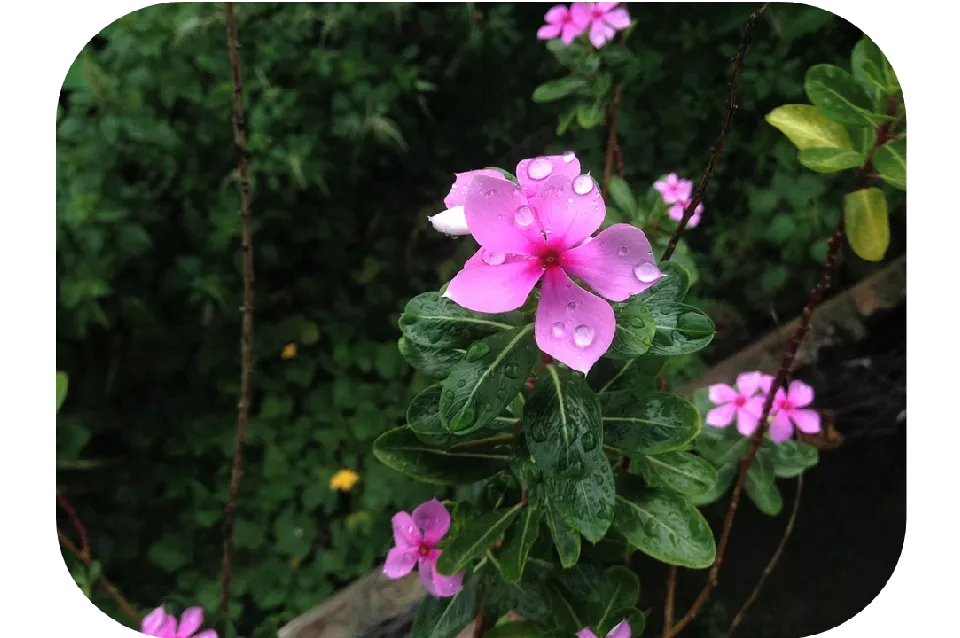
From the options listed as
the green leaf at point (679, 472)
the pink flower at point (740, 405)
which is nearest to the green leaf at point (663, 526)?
the green leaf at point (679, 472)

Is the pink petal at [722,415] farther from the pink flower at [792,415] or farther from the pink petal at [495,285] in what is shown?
the pink petal at [495,285]

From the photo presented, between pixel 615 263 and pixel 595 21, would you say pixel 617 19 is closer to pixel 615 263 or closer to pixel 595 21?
pixel 595 21

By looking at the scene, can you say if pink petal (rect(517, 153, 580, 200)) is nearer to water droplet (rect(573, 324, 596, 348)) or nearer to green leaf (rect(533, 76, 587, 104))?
water droplet (rect(573, 324, 596, 348))

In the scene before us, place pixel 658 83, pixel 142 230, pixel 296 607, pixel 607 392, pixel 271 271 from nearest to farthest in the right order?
pixel 607 392, pixel 142 230, pixel 296 607, pixel 271 271, pixel 658 83

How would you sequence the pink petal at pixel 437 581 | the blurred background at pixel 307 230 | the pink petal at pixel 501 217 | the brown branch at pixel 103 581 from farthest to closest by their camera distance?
1. the blurred background at pixel 307 230
2. the brown branch at pixel 103 581
3. the pink petal at pixel 437 581
4. the pink petal at pixel 501 217

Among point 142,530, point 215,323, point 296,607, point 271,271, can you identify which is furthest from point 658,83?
point 142,530

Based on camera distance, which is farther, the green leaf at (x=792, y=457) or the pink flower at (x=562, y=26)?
the pink flower at (x=562, y=26)

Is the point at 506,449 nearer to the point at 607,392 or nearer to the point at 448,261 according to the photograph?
the point at 607,392
